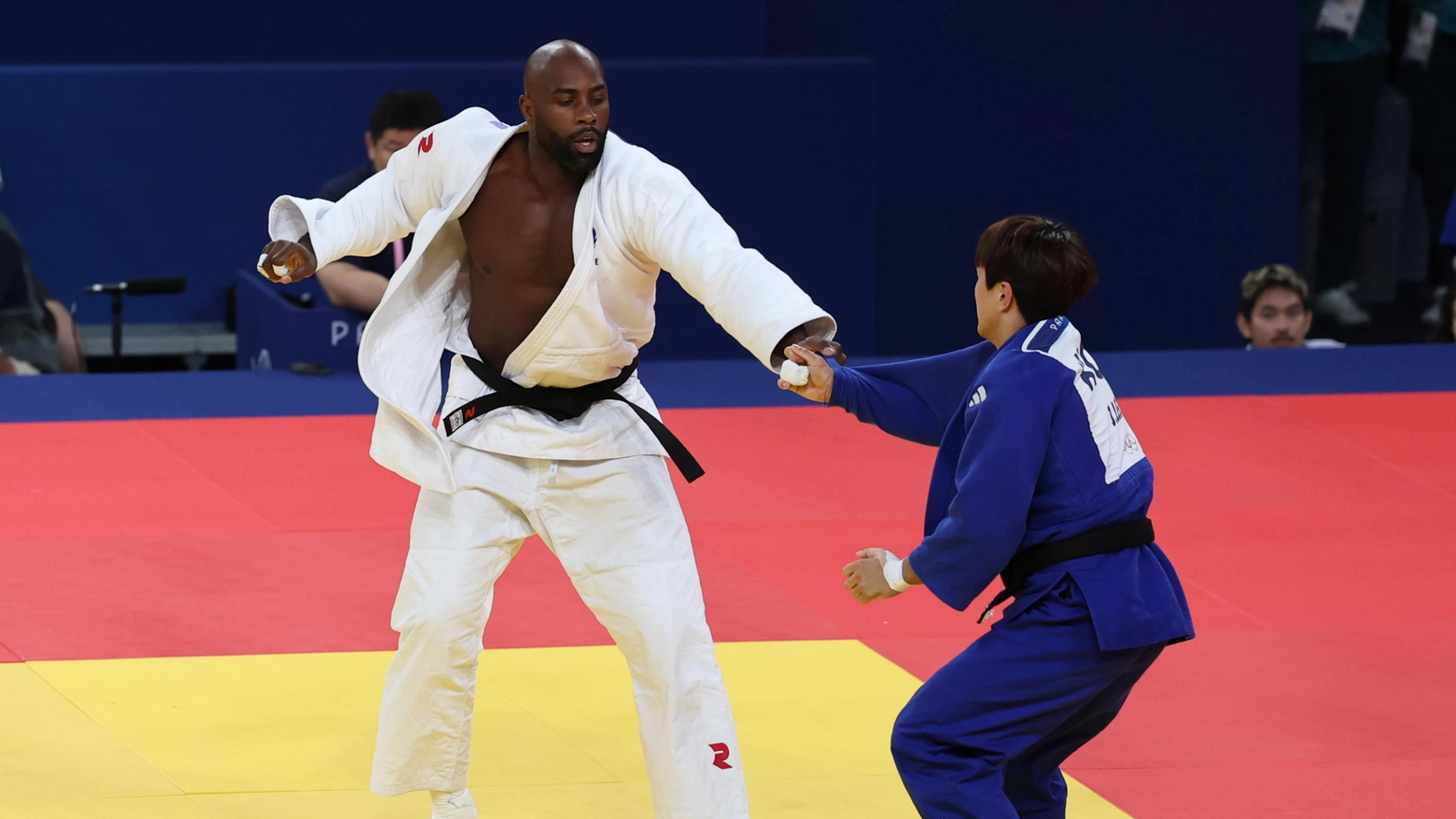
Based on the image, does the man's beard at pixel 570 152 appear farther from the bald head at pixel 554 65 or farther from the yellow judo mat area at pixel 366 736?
the yellow judo mat area at pixel 366 736

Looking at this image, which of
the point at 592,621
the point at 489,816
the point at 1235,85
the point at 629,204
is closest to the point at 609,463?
the point at 629,204

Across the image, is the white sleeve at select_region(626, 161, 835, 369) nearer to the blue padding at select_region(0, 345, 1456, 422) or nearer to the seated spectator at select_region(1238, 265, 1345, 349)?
the blue padding at select_region(0, 345, 1456, 422)

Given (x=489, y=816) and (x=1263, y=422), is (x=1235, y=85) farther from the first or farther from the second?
(x=489, y=816)

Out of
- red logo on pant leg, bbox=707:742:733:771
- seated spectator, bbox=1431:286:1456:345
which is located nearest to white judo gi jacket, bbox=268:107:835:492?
red logo on pant leg, bbox=707:742:733:771

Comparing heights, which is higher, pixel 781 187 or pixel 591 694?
pixel 781 187

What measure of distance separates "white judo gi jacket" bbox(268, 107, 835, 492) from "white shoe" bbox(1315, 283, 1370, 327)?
8.12m

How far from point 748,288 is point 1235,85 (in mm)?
8667

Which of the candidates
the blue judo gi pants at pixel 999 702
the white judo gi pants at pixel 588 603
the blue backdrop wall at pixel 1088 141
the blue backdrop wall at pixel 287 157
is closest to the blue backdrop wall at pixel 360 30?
the blue backdrop wall at pixel 1088 141

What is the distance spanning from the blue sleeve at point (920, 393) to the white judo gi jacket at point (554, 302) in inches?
9.3

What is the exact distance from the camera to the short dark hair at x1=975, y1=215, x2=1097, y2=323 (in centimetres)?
339

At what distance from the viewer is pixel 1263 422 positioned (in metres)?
7.82

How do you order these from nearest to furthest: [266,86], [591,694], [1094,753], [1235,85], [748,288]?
[748,288], [1094,753], [591,694], [266,86], [1235,85]

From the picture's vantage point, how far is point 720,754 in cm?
372

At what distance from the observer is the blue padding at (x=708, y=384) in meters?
7.75
